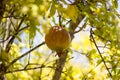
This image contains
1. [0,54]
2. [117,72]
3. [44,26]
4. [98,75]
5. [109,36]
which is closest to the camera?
[44,26]

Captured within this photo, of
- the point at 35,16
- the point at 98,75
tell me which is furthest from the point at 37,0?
the point at 98,75

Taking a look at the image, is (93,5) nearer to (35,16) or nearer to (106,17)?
(106,17)

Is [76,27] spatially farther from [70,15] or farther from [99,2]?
[70,15]

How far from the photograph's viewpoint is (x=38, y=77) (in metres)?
2.58

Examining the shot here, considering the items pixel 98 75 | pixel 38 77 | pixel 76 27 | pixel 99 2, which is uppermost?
pixel 99 2

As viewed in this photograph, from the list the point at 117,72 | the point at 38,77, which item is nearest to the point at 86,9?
the point at 117,72

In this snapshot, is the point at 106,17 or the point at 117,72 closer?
the point at 106,17

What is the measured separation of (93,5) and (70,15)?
0.50 meters

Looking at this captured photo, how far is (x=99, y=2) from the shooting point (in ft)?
6.10

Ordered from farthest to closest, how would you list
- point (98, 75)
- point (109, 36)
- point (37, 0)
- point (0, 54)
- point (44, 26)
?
point (98, 75)
point (109, 36)
point (0, 54)
point (37, 0)
point (44, 26)

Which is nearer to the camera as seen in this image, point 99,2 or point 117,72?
point 99,2

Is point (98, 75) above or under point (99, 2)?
under

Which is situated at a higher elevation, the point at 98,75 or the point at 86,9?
Answer: the point at 86,9

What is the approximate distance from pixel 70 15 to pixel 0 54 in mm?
555
